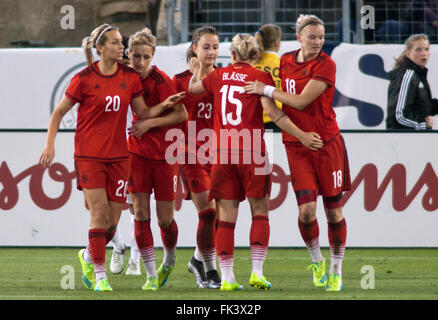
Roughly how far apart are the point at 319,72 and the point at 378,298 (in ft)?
6.00

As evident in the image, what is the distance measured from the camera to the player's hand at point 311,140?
7.75m

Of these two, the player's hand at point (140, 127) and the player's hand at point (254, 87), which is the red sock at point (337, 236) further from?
the player's hand at point (140, 127)

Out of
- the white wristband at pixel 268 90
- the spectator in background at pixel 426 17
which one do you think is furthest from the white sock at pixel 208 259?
the spectator in background at pixel 426 17

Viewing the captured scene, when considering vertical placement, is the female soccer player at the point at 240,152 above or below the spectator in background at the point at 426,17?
below

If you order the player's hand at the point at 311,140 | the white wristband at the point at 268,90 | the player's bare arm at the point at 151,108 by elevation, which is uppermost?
the white wristband at the point at 268,90

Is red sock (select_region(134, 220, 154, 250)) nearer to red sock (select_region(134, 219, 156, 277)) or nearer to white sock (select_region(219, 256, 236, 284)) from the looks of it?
red sock (select_region(134, 219, 156, 277))

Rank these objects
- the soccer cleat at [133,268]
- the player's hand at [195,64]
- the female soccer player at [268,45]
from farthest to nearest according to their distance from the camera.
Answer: the female soccer player at [268,45], the soccer cleat at [133,268], the player's hand at [195,64]

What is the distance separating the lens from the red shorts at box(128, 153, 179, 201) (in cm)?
808

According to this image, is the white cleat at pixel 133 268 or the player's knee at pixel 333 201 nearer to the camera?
the player's knee at pixel 333 201

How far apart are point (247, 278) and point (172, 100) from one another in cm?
189

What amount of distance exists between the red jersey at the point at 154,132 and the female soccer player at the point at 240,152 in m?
0.53

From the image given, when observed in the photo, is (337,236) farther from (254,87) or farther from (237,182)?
(254,87)

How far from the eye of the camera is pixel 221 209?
25.4 ft

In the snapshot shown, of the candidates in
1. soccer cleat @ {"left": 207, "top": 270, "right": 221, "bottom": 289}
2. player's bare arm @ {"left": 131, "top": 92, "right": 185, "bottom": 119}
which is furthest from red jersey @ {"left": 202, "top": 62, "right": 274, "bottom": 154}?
soccer cleat @ {"left": 207, "top": 270, "right": 221, "bottom": 289}
